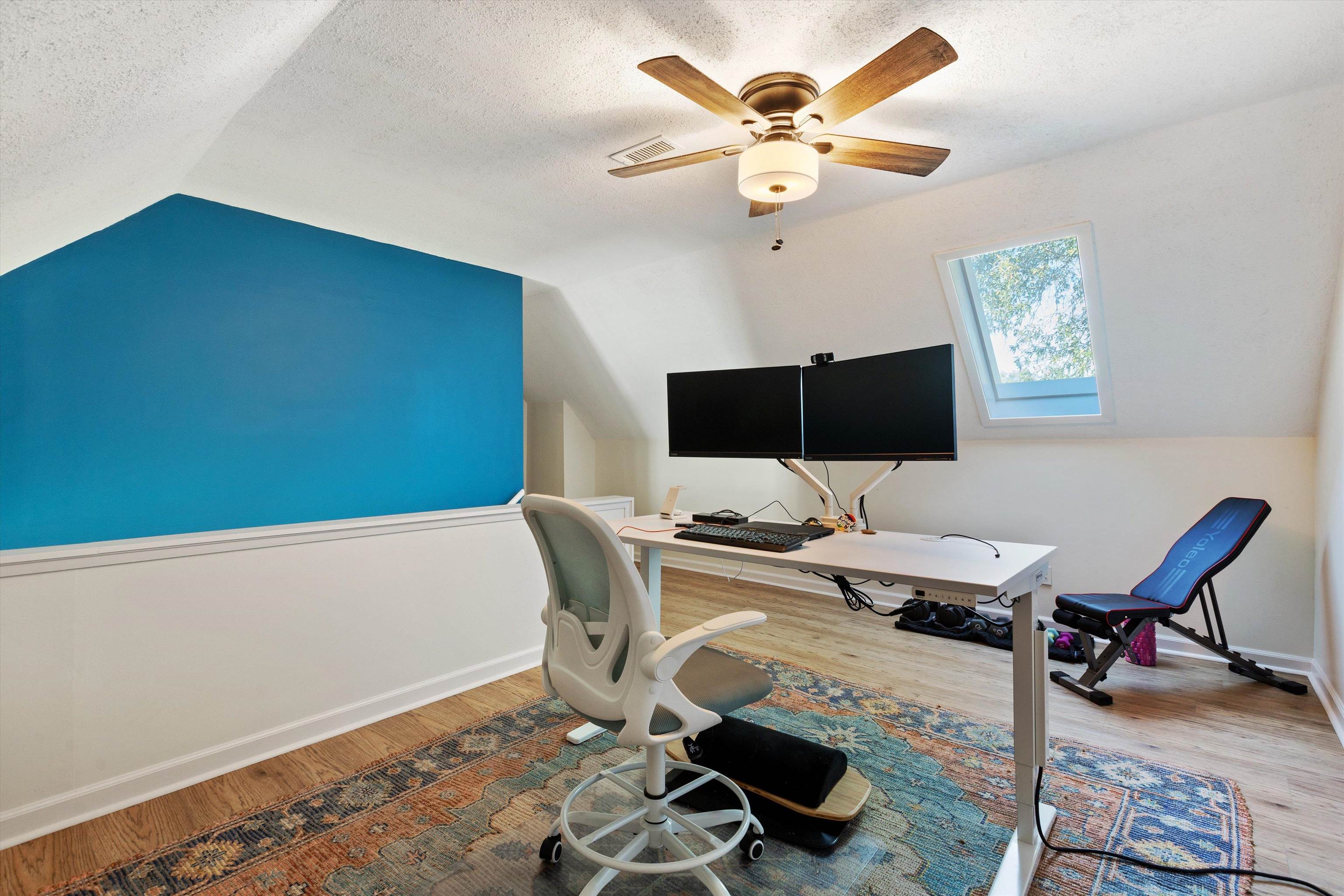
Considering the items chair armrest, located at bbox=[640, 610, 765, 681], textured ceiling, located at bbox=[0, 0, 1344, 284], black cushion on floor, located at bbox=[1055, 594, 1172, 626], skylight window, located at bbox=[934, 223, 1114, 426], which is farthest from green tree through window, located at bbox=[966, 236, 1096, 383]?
chair armrest, located at bbox=[640, 610, 765, 681]

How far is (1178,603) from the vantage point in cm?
288

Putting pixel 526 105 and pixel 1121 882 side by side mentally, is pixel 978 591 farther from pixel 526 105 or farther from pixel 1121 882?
pixel 526 105

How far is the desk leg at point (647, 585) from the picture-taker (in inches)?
100

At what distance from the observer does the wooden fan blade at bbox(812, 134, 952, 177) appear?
6.85ft

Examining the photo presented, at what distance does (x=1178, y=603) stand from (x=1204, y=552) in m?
0.35

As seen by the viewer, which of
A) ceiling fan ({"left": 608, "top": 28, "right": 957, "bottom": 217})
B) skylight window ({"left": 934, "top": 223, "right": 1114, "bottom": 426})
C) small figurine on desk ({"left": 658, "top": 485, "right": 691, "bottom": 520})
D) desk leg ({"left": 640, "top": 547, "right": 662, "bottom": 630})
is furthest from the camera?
skylight window ({"left": 934, "top": 223, "right": 1114, "bottom": 426})

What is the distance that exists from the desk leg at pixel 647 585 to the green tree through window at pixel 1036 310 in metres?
2.45

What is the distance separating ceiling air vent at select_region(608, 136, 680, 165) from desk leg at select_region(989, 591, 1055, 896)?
6.63 feet

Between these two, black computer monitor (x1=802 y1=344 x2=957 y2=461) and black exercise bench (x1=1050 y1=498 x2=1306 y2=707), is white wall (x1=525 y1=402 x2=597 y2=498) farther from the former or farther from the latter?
black exercise bench (x1=1050 y1=498 x2=1306 y2=707)

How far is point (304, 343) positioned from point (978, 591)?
10.1ft

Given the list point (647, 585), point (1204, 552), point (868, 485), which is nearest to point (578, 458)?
point (647, 585)

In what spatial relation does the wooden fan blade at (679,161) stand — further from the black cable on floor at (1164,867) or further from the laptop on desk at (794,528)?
the black cable on floor at (1164,867)

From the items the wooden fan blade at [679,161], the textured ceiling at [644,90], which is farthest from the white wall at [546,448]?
the wooden fan blade at [679,161]

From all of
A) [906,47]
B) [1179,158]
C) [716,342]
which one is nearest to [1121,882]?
[906,47]
